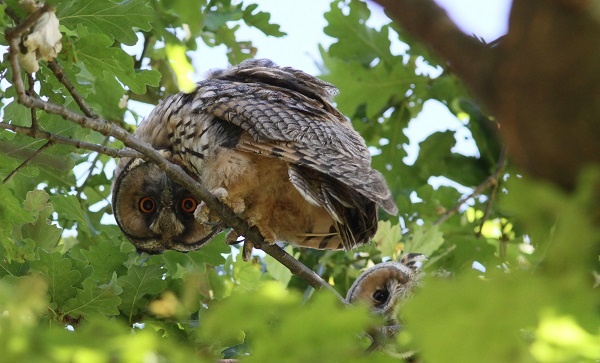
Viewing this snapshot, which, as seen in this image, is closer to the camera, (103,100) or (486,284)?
(486,284)

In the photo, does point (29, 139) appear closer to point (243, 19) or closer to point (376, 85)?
point (243, 19)

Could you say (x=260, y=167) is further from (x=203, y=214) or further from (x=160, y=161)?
(x=160, y=161)

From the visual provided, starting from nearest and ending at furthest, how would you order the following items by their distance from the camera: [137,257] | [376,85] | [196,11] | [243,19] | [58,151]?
[196,11]
[58,151]
[137,257]
[243,19]
[376,85]

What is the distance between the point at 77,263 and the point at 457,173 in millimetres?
2834

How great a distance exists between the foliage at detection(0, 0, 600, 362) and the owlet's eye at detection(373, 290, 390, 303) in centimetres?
33

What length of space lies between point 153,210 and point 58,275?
136 centimetres

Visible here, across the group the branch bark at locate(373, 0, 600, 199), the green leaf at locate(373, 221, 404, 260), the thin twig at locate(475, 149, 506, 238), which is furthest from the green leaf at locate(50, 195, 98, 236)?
the branch bark at locate(373, 0, 600, 199)

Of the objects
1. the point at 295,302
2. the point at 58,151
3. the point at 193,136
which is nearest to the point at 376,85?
the point at 193,136

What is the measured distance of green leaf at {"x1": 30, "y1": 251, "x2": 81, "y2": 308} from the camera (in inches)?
128

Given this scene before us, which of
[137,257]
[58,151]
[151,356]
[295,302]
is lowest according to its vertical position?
[137,257]

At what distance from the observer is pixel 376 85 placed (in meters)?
5.21

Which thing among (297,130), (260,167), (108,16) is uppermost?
(108,16)

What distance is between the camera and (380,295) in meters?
3.92

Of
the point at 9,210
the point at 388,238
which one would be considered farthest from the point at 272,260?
the point at 9,210
